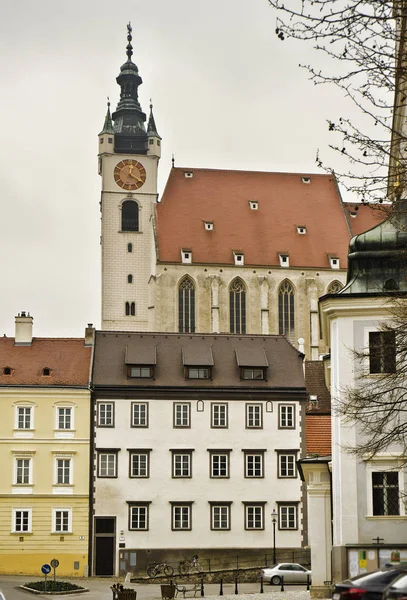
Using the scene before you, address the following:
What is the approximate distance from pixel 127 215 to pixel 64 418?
1819 inches

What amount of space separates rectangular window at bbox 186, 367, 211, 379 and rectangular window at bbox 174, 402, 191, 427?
143 centimetres

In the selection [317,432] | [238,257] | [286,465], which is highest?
[238,257]

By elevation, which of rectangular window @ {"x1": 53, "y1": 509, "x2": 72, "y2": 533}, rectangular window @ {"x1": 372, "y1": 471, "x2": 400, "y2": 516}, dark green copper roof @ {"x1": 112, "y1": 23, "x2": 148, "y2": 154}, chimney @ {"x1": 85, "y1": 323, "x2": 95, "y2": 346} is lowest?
rectangular window @ {"x1": 53, "y1": 509, "x2": 72, "y2": 533}

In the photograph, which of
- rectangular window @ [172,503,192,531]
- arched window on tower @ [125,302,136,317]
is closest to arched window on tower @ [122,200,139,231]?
arched window on tower @ [125,302,136,317]

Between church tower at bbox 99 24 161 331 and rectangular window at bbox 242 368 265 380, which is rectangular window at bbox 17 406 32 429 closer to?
rectangular window at bbox 242 368 265 380

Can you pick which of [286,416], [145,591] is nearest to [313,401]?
[286,416]

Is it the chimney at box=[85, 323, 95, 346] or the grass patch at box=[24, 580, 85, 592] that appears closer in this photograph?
the grass patch at box=[24, 580, 85, 592]

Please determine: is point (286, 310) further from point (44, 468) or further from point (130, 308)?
point (44, 468)

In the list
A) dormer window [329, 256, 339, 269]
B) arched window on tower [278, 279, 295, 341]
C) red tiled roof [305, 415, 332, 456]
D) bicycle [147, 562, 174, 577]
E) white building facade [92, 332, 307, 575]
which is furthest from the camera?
dormer window [329, 256, 339, 269]

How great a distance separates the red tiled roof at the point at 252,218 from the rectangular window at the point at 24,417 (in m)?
40.4

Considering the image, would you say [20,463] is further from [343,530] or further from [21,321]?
[343,530]

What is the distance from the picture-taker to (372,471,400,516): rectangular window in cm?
2883

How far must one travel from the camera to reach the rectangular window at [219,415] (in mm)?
53281

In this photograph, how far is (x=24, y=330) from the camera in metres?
56.5
